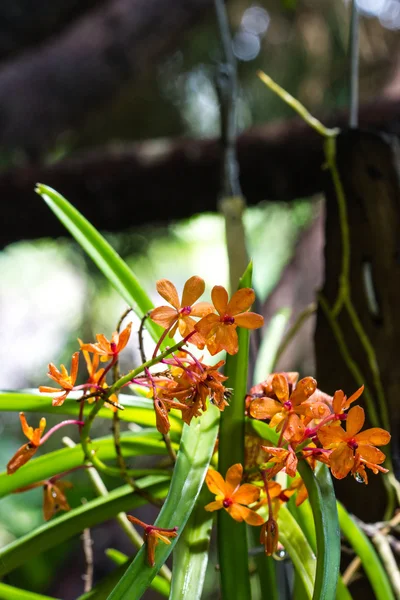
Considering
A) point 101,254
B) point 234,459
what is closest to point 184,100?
point 101,254

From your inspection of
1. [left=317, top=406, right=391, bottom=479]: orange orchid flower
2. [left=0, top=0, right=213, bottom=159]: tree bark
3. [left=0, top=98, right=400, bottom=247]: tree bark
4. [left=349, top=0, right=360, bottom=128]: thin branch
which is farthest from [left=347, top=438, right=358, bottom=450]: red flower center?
[left=0, top=0, right=213, bottom=159]: tree bark

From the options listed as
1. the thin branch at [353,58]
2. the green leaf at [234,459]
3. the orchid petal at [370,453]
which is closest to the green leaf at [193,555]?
the green leaf at [234,459]

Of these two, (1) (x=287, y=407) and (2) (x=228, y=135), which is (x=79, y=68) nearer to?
(2) (x=228, y=135)

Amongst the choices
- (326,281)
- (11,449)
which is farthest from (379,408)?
(11,449)

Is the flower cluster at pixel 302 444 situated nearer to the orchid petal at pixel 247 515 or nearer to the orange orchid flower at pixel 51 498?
the orchid petal at pixel 247 515

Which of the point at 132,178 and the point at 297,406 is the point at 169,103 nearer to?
the point at 132,178
